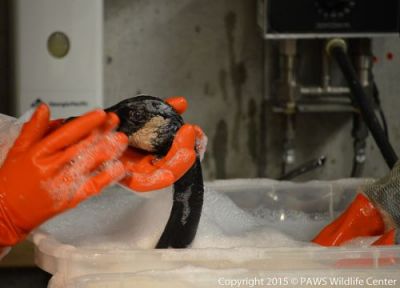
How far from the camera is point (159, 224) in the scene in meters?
0.74

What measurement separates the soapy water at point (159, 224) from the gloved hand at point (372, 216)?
0.04m

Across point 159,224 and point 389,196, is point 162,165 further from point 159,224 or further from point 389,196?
point 389,196

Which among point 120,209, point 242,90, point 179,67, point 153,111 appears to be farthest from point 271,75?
point 153,111

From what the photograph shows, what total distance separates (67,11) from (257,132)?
1.45ft

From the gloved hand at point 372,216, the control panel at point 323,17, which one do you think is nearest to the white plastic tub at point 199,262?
the gloved hand at point 372,216

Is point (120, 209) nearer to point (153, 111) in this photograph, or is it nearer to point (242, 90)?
point (153, 111)

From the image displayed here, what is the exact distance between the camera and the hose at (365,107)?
1024 millimetres

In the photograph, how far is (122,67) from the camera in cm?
130

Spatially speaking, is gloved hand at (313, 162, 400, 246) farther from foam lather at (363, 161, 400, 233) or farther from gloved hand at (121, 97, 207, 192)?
gloved hand at (121, 97, 207, 192)

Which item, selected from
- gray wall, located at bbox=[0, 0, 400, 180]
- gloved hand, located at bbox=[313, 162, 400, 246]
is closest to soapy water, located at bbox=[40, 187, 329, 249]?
gloved hand, located at bbox=[313, 162, 400, 246]

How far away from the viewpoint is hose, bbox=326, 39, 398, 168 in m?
1.02

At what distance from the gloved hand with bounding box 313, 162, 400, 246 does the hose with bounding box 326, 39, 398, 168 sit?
0.16 m

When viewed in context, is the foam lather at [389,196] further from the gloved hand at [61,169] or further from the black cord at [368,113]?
the gloved hand at [61,169]

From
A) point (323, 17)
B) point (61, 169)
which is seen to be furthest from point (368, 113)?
point (61, 169)
